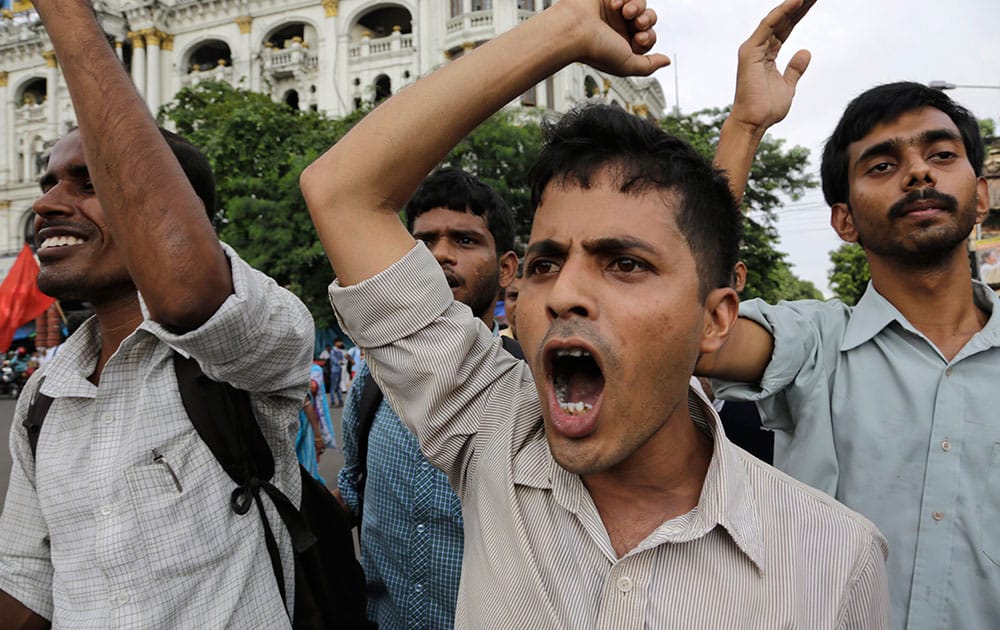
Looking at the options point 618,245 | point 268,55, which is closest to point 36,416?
point 618,245

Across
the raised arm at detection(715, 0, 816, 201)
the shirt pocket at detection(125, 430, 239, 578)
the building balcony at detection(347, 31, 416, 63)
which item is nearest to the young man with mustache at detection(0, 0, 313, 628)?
the shirt pocket at detection(125, 430, 239, 578)

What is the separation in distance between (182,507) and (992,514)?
1976mm

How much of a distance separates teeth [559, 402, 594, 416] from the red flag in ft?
24.5

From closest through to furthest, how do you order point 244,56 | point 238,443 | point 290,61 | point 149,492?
point 149,492 < point 238,443 < point 290,61 < point 244,56

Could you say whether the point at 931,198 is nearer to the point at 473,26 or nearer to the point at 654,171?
the point at 654,171

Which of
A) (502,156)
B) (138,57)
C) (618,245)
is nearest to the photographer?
(618,245)

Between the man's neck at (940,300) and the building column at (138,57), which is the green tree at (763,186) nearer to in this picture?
the man's neck at (940,300)

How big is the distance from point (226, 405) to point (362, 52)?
3118cm

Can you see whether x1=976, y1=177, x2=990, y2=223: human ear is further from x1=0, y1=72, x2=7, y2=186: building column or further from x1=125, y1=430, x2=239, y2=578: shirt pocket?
x1=0, y1=72, x2=7, y2=186: building column

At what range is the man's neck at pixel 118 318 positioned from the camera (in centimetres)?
185

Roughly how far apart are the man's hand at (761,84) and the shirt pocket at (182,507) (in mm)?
1684

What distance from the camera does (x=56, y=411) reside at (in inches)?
67.3

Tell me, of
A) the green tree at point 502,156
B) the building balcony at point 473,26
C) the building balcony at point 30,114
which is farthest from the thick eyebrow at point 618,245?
the building balcony at point 30,114

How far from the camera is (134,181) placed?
146 cm
